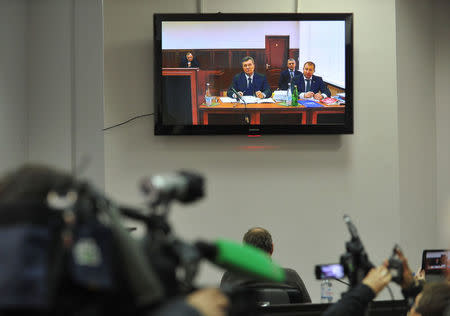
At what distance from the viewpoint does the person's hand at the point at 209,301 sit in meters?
1.37

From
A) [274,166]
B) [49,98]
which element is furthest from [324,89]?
[49,98]

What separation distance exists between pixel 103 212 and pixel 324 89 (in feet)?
13.9

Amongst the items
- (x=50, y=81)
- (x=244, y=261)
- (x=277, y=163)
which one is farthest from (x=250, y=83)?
(x=244, y=261)

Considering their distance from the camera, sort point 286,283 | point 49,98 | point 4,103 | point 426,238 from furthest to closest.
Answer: point 426,238 < point 49,98 < point 4,103 < point 286,283

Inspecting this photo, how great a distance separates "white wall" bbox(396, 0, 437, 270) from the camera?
5.74 metres

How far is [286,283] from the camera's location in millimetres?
3498

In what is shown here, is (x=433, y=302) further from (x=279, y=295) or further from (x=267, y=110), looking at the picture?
(x=267, y=110)

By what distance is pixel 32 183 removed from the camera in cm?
129

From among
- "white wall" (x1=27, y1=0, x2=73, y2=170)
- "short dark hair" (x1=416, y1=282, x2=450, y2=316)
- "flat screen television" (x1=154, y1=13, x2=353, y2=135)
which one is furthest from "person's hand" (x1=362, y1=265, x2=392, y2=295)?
"flat screen television" (x1=154, y1=13, x2=353, y2=135)

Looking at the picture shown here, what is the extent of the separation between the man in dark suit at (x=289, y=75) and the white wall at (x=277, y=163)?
18.6 inches

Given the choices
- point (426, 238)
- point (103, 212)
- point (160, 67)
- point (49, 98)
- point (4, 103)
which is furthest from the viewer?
point (426, 238)

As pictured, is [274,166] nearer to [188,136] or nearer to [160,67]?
[188,136]

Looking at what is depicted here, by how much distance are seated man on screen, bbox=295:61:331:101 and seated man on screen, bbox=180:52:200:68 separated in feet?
2.84

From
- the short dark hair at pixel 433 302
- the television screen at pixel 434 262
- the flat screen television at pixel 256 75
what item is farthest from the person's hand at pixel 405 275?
the flat screen television at pixel 256 75
